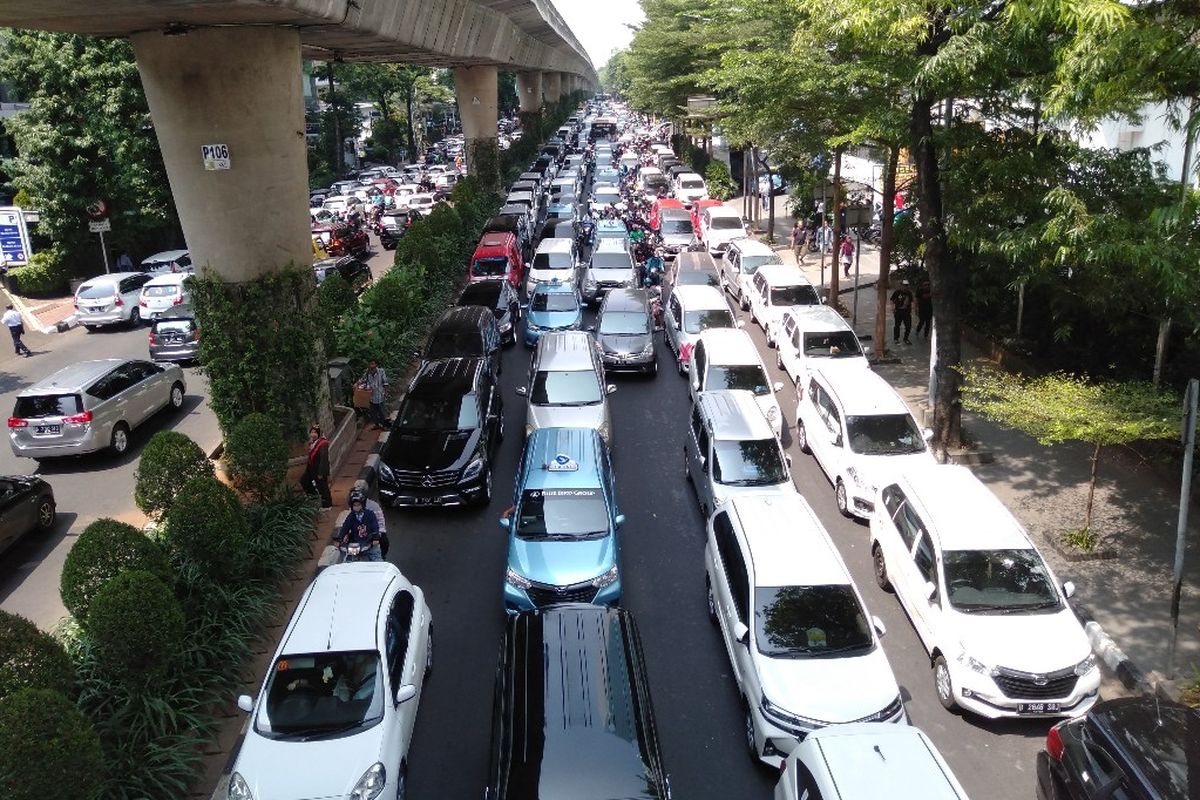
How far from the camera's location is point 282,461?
1227 centimetres

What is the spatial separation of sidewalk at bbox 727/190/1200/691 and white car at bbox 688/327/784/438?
3.42 metres

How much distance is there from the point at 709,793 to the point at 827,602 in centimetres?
224

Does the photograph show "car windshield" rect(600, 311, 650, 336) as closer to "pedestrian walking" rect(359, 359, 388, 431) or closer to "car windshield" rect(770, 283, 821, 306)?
"car windshield" rect(770, 283, 821, 306)

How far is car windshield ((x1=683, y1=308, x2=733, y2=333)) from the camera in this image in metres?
19.6

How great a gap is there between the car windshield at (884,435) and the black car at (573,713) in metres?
6.29

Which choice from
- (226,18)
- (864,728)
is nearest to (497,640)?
(864,728)

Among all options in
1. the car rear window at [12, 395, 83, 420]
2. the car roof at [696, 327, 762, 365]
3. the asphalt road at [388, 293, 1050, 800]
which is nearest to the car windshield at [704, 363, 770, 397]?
the car roof at [696, 327, 762, 365]

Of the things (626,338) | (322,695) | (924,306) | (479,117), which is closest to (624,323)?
(626,338)

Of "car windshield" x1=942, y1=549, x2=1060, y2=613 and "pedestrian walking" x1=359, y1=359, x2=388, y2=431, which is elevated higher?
"pedestrian walking" x1=359, y1=359, x2=388, y2=431

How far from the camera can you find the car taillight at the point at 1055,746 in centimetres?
738

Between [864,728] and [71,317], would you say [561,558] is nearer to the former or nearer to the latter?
[864,728]

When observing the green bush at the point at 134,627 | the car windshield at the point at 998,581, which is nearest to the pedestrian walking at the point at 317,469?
the green bush at the point at 134,627

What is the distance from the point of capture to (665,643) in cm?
1023

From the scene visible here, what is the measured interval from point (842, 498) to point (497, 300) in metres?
11.2
